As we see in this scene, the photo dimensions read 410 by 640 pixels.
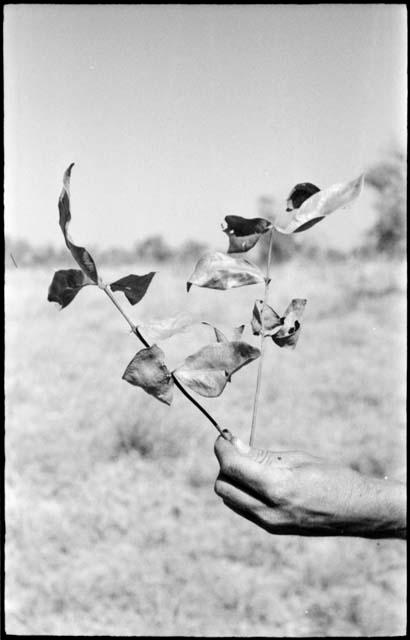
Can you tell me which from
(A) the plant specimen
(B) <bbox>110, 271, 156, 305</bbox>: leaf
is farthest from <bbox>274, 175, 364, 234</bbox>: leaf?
(B) <bbox>110, 271, 156, 305</bbox>: leaf

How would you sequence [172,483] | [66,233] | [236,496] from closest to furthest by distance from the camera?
1. [66,233]
2. [236,496]
3. [172,483]

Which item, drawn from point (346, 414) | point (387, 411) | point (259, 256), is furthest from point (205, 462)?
point (259, 256)

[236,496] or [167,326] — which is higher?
[167,326]

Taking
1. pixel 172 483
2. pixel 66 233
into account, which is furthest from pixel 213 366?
pixel 172 483

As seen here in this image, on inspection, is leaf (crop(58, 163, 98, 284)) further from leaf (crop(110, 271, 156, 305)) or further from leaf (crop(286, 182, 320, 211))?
leaf (crop(286, 182, 320, 211))

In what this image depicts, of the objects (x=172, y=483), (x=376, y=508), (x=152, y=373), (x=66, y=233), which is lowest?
(x=172, y=483)

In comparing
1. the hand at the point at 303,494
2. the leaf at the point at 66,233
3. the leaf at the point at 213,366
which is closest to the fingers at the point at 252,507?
the hand at the point at 303,494

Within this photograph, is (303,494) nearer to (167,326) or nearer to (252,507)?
(252,507)

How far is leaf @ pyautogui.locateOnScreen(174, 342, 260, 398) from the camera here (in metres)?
0.53

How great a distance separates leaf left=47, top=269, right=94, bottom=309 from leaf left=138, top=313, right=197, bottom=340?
55 mm

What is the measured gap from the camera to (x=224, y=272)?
1.77ft

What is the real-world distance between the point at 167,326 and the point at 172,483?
1750 millimetres

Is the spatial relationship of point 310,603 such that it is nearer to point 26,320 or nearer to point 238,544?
point 238,544

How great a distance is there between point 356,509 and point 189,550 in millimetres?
1258
